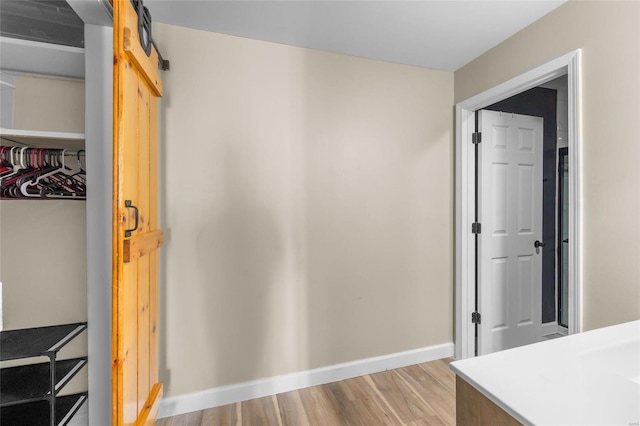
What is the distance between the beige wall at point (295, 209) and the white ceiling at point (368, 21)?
0.37 ft

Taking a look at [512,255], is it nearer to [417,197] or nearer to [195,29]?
[417,197]

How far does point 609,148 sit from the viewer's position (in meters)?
1.53

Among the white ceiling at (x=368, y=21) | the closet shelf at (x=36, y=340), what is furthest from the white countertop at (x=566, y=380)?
the white ceiling at (x=368, y=21)

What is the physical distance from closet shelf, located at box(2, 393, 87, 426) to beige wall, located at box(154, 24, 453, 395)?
1.61 ft

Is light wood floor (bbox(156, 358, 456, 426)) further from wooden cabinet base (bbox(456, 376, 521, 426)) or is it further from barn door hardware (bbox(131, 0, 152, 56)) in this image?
barn door hardware (bbox(131, 0, 152, 56))

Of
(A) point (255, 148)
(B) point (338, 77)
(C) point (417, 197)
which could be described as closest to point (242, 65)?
(A) point (255, 148)

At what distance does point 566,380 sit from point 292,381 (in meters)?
1.78

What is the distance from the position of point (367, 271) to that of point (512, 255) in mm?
1323

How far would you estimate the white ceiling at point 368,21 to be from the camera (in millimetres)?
1727

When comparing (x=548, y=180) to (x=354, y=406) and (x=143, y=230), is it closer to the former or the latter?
(x=354, y=406)

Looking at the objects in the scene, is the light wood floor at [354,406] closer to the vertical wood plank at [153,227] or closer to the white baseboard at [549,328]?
the vertical wood plank at [153,227]

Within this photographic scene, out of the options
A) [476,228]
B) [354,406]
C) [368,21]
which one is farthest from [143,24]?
[476,228]

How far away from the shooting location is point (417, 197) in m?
2.52

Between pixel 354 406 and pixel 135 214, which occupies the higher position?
pixel 135 214
